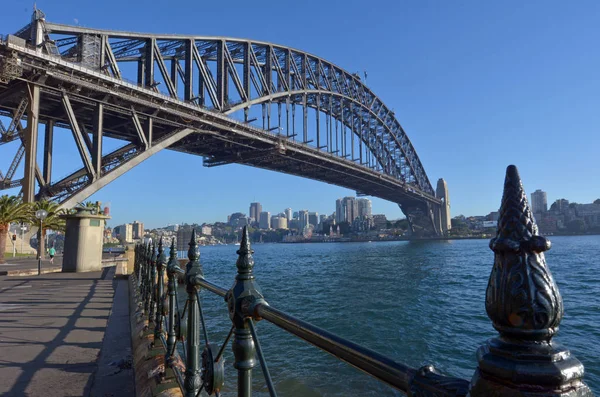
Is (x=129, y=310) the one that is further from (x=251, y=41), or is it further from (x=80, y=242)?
(x=251, y=41)

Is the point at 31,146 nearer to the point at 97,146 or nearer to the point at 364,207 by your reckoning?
the point at 97,146

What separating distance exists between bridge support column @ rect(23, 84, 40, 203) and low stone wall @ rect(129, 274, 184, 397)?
17.5 meters

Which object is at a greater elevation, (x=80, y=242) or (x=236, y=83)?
(x=236, y=83)

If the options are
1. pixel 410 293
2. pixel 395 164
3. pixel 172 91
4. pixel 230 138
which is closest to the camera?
pixel 410 293

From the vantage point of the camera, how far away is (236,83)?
35.1 m

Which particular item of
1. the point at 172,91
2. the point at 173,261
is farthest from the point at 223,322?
the point at 172,91

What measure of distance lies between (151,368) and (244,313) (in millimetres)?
1935

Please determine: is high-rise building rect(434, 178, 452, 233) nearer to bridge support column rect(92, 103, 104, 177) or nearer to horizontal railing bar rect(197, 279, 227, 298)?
bridge support column rect(92, 103, 104, 177)

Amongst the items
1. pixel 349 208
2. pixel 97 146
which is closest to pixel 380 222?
pixel 349 208

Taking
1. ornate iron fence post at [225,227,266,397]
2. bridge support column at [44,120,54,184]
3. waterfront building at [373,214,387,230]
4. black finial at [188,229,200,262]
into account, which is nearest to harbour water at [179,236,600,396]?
ornate iron fence post at [225,227,266,397]

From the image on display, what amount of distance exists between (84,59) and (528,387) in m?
25.7

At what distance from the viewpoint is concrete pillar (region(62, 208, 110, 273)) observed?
39.9ft

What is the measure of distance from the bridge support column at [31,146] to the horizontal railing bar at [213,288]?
1964 centimetres

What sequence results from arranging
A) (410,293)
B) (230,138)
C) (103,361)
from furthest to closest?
(230,138)
(410,293)
(103,361)
